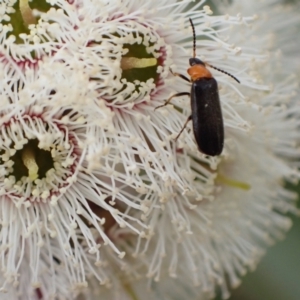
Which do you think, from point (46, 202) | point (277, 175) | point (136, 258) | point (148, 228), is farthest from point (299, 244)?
point (46, 202)

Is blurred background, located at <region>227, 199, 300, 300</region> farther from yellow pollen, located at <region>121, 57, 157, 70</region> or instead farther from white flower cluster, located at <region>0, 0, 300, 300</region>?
yellow pollen, located at <region>121, 57, 157, 70</region>

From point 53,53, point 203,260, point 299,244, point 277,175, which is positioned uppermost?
point 53,53

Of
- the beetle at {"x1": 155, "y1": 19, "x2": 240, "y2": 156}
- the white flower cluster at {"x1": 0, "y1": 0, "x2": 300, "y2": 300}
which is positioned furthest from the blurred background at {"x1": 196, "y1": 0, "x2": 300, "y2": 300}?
the beetle at {"x1": 155, "y1": 19, "x2": 240, "y2": 156}

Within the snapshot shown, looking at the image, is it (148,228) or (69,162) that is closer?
(69,162)

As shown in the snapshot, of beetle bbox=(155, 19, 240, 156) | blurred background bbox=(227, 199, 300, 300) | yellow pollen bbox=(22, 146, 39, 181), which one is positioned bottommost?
blurred background bbox=(227, 199, 300, 300)

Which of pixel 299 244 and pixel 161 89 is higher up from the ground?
pixel 161 89

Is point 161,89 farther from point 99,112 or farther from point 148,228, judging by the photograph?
point 148,228

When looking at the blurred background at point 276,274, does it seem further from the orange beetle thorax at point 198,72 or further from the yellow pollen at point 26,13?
the yellow pollen at point 26,13
